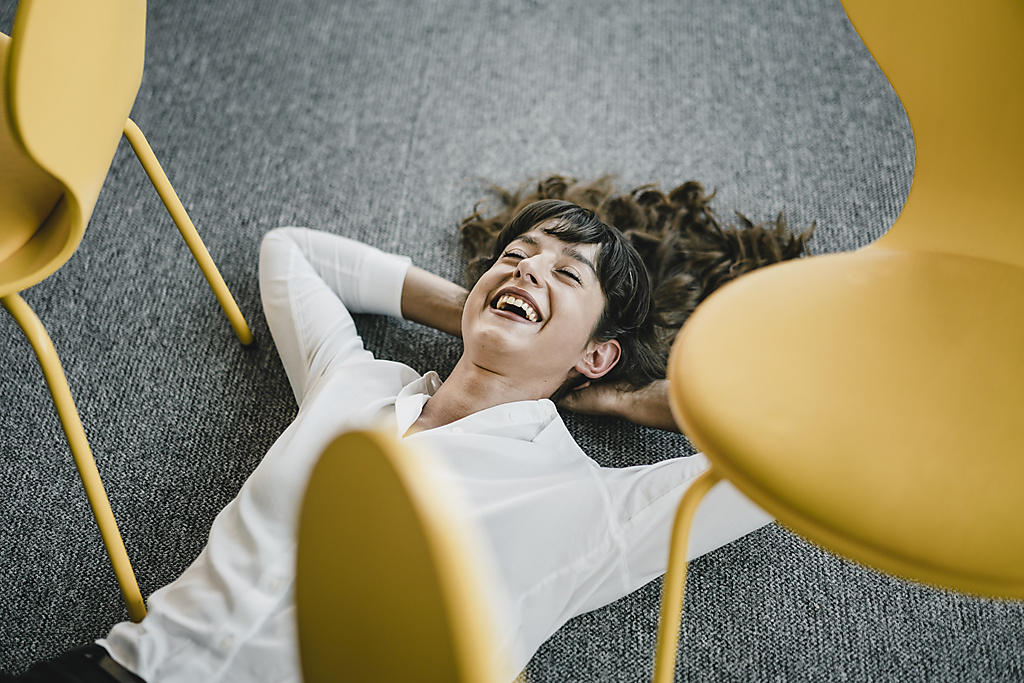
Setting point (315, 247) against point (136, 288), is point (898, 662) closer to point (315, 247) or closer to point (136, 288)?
point (315, 247)

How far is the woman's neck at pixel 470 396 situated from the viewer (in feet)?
3.32

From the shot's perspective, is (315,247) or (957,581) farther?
(315,247)

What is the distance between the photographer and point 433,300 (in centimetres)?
122

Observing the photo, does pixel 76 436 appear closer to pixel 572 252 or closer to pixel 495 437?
pixel 495 437

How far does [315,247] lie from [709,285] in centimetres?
72

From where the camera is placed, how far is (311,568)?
0.41m

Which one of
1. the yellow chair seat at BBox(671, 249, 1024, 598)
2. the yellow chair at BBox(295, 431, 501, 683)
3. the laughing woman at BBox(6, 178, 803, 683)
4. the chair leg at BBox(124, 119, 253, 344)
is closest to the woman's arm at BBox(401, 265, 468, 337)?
the laughing woman at BBox(6, 178, 803, 683)

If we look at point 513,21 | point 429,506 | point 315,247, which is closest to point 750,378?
point 429,506

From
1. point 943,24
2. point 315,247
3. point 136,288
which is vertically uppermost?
point 943,24

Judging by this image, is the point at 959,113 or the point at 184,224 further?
the point at 184,224

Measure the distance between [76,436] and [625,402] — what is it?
756 mm

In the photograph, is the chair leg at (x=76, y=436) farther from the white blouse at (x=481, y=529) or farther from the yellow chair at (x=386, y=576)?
the yellow chair at (x=386, y=576)

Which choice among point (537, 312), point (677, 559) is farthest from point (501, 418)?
point (677, 559)

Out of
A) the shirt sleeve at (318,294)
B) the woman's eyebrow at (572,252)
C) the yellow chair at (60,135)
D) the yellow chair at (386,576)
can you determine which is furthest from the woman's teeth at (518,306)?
the yellow chair at (386,576)
